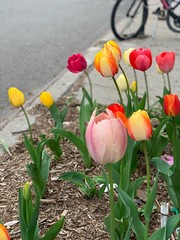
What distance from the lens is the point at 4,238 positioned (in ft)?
4.16

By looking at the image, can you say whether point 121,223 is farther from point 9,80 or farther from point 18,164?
point 9,80

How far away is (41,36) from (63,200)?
5430mm

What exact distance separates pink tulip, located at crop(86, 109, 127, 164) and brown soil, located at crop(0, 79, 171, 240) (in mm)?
926

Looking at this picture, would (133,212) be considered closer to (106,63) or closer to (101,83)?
(106,63)

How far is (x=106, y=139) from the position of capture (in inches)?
52.5

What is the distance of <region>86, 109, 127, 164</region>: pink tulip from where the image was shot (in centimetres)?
133

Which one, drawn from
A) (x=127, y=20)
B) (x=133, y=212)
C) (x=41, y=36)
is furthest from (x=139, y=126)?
(x=127, y=20)

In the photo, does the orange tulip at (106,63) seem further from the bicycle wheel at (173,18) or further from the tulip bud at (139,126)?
the bicycle wheel at (173,18)

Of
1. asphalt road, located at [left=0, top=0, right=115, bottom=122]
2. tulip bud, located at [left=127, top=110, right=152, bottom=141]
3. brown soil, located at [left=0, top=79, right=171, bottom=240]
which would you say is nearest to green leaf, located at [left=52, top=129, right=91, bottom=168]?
brown soil, located at [left=0, top=79, right=171, bottom=240]

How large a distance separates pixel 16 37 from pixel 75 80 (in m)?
2.92

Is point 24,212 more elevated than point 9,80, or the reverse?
point 24,212

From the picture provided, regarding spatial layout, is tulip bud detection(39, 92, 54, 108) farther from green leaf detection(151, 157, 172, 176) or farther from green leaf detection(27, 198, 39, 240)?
green leaf detection(27, 198, 39, 240)

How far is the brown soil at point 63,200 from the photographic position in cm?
224

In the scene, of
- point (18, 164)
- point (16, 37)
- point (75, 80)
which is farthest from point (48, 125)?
point (16, 37)
